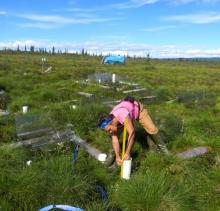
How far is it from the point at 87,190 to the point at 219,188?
1910 millimetres

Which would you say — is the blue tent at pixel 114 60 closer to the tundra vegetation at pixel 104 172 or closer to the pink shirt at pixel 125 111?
the tundra vegetation at pixel 104 172

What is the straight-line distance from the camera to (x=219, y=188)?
17.3 feet

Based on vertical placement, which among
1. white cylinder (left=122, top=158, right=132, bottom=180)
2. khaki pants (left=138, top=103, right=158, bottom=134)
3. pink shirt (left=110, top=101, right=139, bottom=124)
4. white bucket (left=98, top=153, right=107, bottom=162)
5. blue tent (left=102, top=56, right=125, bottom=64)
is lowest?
blue tent (left=102, top=56, right=125, bottom=64)

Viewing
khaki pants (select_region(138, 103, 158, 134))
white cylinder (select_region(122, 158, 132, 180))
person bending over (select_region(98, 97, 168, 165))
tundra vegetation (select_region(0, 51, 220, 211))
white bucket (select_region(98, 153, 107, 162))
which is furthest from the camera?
khaki pants (select_region(138, 103, 158, 134))

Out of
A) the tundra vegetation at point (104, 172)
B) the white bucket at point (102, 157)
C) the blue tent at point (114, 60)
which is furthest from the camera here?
the blue tent at point (114, 60)

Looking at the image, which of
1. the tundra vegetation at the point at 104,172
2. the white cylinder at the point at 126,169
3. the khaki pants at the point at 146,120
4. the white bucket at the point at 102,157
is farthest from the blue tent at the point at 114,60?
the white cylinder at the point at 126,169

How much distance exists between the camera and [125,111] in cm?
559

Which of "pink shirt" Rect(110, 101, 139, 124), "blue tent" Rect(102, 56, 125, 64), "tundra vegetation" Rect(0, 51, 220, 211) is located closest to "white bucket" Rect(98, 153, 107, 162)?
"tundra vegetation" Rect(0, 51, 220, 211)

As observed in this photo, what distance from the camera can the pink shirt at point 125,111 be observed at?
553 cm

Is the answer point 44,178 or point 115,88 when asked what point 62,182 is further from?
point 115,88

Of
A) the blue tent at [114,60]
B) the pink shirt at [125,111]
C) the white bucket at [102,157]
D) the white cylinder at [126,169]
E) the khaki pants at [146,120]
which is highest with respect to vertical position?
the pink shirt at [125,111]

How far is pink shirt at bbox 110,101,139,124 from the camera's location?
5527mm

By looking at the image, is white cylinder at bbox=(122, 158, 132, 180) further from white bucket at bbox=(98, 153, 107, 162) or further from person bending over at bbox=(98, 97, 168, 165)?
white bucket at bbox=(98, 153, 107, 162)

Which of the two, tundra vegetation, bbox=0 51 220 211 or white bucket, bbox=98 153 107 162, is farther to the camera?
white bucket, bbox=98 153 107 162
